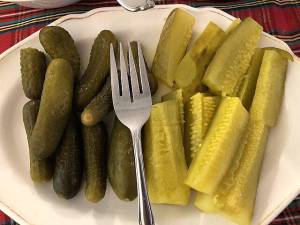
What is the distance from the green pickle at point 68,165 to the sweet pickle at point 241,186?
22 cm

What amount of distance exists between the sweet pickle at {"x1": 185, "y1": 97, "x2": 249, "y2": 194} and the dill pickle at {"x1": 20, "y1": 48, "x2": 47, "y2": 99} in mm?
341

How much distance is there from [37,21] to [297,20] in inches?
25.1

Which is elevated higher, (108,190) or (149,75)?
(149,75)

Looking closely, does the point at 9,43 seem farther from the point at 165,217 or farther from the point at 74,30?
the point at 165,217

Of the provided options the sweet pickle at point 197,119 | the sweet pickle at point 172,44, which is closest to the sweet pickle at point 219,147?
the sweet pickle at point 197,119

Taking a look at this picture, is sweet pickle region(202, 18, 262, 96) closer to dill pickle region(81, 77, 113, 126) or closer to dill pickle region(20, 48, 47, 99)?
dill pickle region(81, 77, 113, 126)

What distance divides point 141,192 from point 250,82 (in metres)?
0.32

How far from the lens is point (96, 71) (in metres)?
1.00

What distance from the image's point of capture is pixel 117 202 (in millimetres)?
925

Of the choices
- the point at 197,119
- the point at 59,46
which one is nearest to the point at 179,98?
the point at 197,119

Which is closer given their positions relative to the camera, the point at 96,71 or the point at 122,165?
the point at 122,165

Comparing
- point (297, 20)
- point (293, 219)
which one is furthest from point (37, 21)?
point (293, 219)

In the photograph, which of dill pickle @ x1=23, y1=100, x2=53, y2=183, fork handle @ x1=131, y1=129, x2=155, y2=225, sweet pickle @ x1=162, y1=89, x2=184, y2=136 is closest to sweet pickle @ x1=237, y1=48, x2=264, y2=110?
sweet pickle @ x1=162, y1=89, x2=184, y2=136

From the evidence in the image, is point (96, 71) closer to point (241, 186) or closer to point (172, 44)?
point (172, 44)
